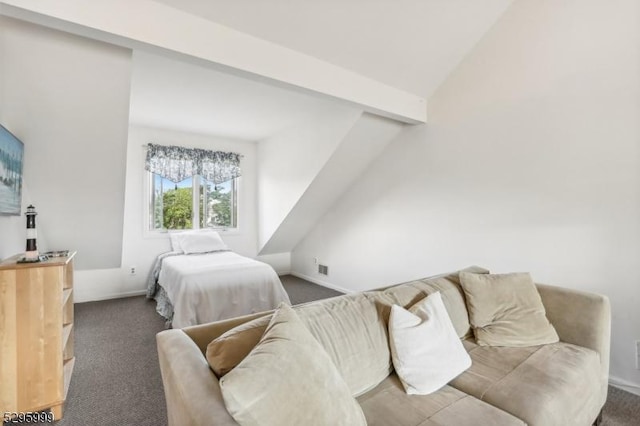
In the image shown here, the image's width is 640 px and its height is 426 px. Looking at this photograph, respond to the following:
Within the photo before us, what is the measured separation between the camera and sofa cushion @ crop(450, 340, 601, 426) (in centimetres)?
127

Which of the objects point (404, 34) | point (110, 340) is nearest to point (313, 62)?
point (404, 34)

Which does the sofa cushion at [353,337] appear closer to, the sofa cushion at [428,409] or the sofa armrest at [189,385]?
the sofa cushion at [428,409]

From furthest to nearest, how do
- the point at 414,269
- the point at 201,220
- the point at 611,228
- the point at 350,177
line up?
1. the point at 201,220
2. the point at 350,177
3. the point at 414,269
4. the point at 611,228

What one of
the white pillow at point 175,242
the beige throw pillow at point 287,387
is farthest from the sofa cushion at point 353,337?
the white pillow at point 175,242

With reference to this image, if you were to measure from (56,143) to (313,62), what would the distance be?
2.19 metres

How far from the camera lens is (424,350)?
141cm

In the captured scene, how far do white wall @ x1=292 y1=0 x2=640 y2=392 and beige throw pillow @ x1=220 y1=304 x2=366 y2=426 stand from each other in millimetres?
2289

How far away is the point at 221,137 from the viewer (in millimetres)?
4922

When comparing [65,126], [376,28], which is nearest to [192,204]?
[65,126]

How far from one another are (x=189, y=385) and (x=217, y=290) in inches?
89.7

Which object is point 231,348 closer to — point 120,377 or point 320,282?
point 120,377

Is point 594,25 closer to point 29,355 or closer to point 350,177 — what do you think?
point 350,177

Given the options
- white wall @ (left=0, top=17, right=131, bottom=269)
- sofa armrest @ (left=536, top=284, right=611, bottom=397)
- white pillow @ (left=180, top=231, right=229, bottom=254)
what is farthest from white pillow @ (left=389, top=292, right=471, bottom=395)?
white pillow @ (left=180, top=231, right=229, bottom=254)

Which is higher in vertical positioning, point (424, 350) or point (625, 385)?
point (424, 350)
